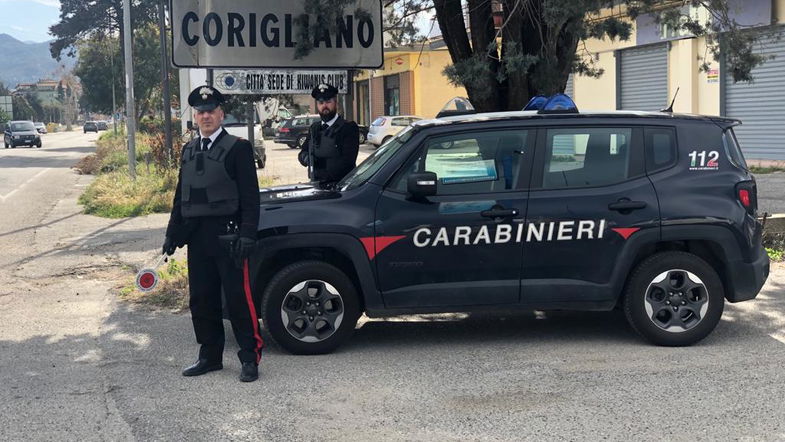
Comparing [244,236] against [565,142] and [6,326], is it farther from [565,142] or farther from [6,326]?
[6,326]

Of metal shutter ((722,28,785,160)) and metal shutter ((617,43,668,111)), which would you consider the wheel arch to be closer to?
metal shutter ((722,28,785,160))

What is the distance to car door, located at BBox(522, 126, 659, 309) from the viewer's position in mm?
6078

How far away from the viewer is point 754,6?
20.2 m

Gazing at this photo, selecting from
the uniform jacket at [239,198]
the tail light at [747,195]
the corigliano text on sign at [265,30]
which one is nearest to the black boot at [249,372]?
the uniform jacket at [239,198]

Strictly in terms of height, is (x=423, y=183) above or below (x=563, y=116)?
below

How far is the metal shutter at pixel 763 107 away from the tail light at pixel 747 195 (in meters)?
15.0

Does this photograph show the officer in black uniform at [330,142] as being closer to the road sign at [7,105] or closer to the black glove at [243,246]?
the black glove at [243,246]

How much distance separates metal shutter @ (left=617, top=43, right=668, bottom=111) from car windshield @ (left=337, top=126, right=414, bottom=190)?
1815cm

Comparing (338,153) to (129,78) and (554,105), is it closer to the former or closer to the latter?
(554,105)

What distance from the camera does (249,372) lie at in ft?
18.2

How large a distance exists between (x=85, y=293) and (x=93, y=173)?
21.2m

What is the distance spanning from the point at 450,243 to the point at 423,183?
1.51ft

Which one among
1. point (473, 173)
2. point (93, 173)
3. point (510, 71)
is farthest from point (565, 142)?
point (93, 173)

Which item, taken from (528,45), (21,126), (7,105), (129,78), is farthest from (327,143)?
(7,105)
